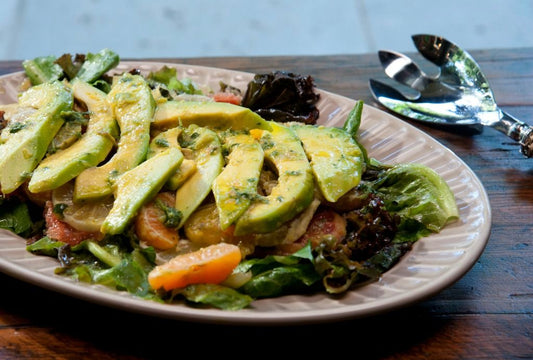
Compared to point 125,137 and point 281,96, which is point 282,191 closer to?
point 125,137

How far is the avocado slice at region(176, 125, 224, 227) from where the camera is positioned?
6.63 ft

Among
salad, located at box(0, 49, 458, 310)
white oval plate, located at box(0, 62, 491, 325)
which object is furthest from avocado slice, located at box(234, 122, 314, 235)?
white oval plate, located at box(0, 62, 491, 325)

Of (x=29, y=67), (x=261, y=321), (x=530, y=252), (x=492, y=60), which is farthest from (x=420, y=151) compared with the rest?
(x=29, y=67)

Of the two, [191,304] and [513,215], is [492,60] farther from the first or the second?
[191,304]

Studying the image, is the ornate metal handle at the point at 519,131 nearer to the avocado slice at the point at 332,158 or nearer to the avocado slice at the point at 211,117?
the avocado slice at the point at 332,158

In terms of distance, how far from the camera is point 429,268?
1.87 meters

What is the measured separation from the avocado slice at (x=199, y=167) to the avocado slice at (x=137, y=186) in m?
0.08

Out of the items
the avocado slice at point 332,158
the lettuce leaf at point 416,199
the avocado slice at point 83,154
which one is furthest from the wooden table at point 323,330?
the avocado slice at point 332,158

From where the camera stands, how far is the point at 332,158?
2.19 meters

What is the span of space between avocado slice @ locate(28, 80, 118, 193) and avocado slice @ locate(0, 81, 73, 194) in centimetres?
6

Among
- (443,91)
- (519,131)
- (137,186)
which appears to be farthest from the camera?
(443,91)

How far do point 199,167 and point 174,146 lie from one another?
159mm

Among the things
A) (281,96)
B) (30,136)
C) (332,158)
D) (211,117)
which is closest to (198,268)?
(332,158)

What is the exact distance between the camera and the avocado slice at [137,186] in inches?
75.3
